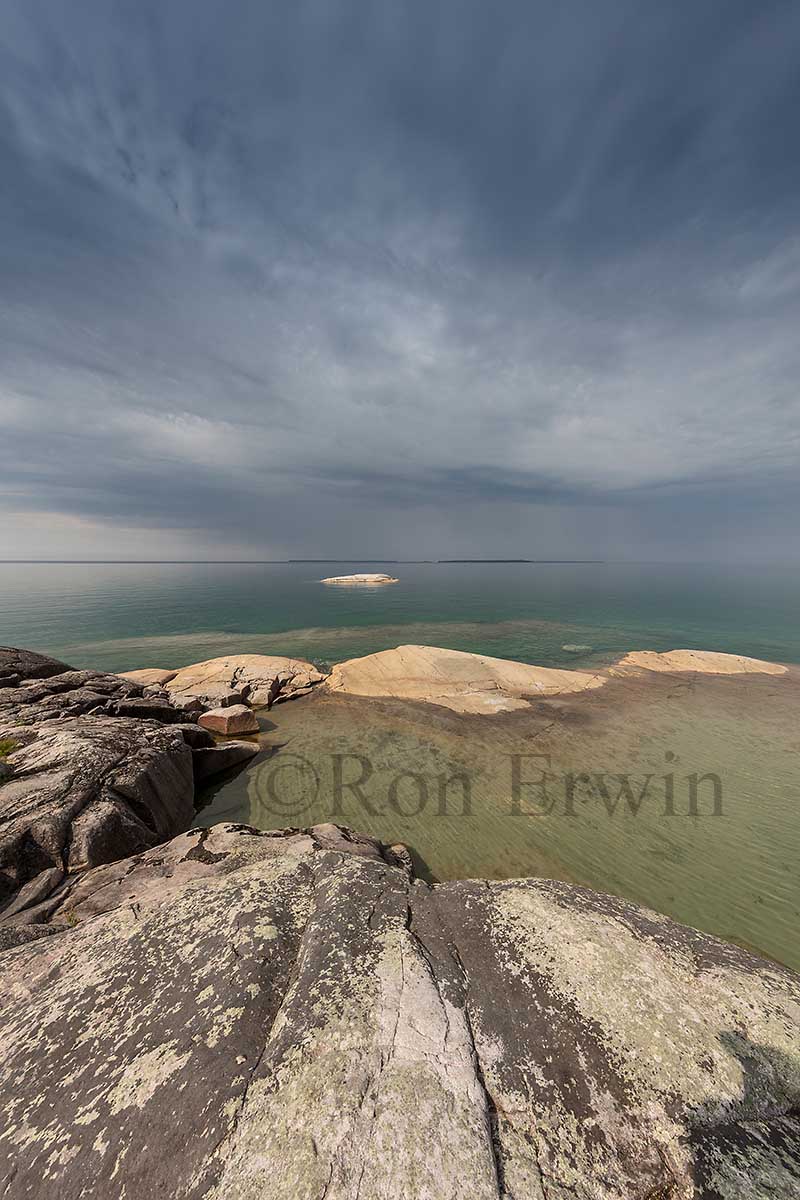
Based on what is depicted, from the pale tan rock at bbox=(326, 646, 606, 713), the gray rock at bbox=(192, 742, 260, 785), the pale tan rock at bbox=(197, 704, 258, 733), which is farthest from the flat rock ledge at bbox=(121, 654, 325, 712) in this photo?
the gray rock at bbox=(192, 742, 260, 785)

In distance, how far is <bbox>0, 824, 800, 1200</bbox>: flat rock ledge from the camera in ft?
10.0

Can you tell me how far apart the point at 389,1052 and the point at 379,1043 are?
12cm

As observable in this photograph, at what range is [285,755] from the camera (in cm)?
1642

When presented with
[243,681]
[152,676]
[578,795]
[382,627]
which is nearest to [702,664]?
[578,795]

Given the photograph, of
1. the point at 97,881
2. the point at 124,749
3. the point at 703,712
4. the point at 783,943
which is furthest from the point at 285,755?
the point at 703,712

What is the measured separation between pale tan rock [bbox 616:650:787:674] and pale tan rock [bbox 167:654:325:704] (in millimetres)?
24930

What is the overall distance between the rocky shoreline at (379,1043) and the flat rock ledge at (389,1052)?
0.06 ft

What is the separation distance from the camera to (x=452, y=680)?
2509 centimetres

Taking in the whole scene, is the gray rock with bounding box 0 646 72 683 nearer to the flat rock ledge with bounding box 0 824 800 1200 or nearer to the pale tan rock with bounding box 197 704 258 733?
the pale tan rock with bounding box 197 704 258 733

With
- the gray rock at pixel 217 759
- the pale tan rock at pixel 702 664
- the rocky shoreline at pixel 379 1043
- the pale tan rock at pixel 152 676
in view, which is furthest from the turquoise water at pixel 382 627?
the rocky shoreline at pixel 379 1043

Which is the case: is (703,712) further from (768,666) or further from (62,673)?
(62,673)

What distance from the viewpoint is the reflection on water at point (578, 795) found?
992cm

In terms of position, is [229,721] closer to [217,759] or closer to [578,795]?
[217,759]

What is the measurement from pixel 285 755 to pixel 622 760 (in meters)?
13.9
